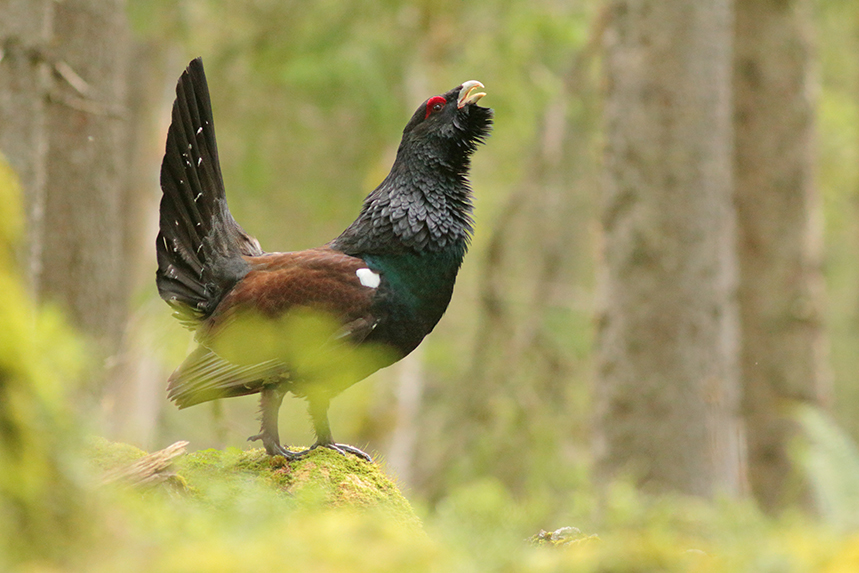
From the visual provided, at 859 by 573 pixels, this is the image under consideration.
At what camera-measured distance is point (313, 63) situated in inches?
348

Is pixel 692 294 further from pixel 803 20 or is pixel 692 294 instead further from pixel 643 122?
pixel 803 20

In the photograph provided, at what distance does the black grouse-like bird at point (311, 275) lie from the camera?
385 centimetres

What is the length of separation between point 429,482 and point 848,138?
9713 millimetres

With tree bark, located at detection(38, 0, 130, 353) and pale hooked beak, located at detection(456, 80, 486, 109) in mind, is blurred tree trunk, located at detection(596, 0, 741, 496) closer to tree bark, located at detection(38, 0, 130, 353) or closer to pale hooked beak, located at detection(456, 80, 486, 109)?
pale hooked beak, located at detection(456, 80, 486, 109)

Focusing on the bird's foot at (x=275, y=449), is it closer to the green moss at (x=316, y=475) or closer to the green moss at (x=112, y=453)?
the green moss at (x=316, y=475)

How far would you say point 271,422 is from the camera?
3.79 meters

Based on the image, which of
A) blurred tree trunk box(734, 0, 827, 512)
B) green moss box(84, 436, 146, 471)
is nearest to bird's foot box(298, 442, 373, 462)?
green moss box(84, 436, 146, 471)

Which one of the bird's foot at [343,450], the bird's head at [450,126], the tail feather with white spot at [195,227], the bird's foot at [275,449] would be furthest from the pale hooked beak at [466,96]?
the bird's foot at [275,449]

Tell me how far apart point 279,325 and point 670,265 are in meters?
3.47

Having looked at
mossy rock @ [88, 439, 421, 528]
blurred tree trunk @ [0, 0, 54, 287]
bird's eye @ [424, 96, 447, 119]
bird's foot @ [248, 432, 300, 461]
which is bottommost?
mossy rock @ [88, 439, 421, 528]

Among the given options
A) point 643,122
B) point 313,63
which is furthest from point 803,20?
point 313,63

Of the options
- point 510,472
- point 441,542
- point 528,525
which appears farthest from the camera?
point 510,472

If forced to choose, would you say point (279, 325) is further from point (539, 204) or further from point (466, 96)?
point (539, 204)

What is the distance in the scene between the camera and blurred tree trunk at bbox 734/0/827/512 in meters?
8.42
